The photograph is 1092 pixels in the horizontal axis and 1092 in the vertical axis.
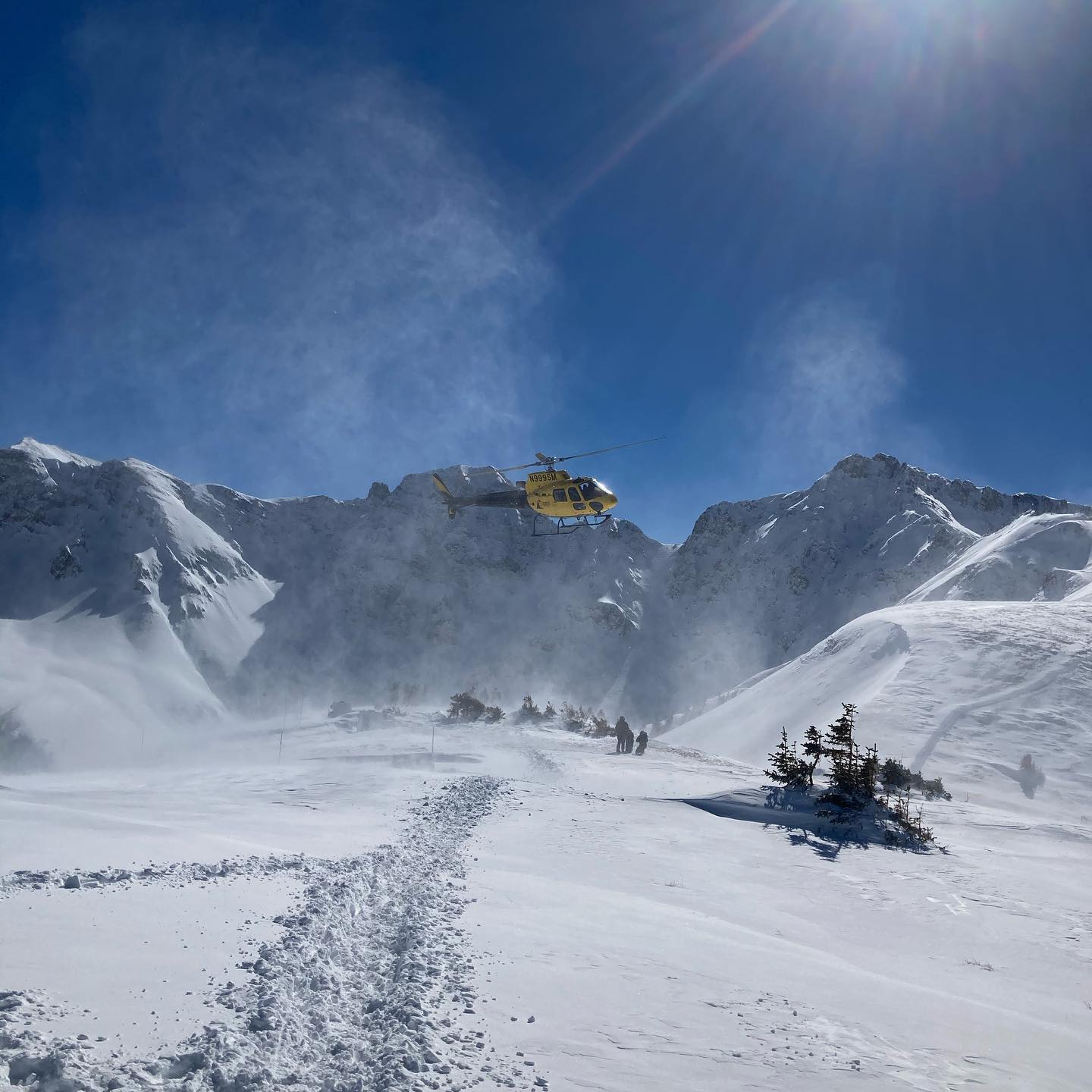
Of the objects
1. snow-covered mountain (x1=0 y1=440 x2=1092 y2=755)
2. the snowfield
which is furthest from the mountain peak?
the snowfield

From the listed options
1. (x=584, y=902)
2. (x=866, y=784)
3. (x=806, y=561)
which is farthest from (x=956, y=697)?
(x=806, y=561)

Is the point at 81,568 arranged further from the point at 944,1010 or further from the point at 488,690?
the point at 944,1010

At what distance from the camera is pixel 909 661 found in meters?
45.8

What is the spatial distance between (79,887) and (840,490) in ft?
532

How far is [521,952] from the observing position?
349 inches

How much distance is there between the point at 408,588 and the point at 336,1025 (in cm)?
14800

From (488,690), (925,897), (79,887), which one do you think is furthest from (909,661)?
(488,690)

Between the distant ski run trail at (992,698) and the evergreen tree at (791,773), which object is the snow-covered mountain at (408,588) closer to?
the distant ski run trail at (992,698)

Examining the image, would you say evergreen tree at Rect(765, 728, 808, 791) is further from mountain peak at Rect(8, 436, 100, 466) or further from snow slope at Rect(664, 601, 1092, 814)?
mountain peak at Rect(8, 436, 100, 466)

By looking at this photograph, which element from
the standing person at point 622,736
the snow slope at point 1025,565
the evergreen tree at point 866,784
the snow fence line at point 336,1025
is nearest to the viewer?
the snow fence line at point 336,1025

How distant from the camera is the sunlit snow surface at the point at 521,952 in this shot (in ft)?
19.8

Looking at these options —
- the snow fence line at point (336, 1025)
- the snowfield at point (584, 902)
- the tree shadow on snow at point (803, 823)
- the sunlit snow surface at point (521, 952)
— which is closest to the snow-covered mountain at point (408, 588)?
the snowfield at point (584, 902)

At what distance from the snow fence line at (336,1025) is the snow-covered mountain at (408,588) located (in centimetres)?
10166

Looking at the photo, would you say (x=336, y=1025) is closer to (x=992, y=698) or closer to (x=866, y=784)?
(x=866, y=784)
